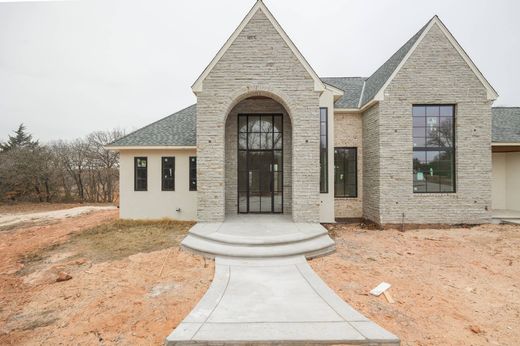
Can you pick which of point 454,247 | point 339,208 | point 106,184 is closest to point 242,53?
A: point 339,208

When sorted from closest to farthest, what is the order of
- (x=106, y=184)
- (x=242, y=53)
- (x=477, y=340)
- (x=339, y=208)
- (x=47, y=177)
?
1. (x=477, y=340)
2. (x=242, y=53)
3. (x=339, y=208)
4. (x=47, y=177)
5. (x=106, y=184)

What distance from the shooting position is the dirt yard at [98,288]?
3658 millimetres

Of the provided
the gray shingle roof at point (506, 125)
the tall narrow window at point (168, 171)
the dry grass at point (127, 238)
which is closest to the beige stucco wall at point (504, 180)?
the gray shingle roof at point (506, 125)

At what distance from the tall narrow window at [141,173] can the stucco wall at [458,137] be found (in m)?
10.5

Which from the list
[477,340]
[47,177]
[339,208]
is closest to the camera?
[477,340]

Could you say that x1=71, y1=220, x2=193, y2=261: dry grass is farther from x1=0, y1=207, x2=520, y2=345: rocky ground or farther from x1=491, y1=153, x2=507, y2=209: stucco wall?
x1=491, y1=153, x2=507, y2=209: stucco wall

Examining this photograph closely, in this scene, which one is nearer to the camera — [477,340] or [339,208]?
[477,340]

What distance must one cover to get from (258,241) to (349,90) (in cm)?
1064

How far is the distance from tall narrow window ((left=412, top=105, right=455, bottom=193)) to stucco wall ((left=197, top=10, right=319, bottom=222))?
4.91 meters

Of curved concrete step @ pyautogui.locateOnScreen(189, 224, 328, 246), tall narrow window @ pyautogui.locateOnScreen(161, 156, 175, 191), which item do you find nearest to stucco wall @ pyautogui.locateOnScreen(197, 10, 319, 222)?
curved concrete step @ pyautogui.locateOnScreen(189, 224, 328, 246)

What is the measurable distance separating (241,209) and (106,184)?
18345 mm

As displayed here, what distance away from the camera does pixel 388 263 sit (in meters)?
6.51

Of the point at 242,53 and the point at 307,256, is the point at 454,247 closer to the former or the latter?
the point at 307,256

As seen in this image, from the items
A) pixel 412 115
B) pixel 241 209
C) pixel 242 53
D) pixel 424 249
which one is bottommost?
pixel 424 249
